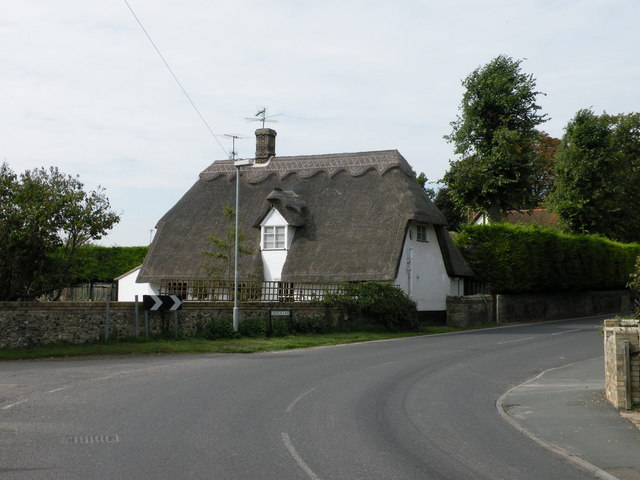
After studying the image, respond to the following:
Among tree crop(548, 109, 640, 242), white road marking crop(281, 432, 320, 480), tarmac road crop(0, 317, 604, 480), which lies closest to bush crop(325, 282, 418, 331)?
tarmac road crop(0, 317, 604, 480)

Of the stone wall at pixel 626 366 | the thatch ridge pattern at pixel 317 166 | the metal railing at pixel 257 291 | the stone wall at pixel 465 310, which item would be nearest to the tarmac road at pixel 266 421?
the stone wall at pixel 626 366

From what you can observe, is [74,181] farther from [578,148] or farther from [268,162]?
[578,148]

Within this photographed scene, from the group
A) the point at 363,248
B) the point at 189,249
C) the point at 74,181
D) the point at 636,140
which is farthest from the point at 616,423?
the point at 636,140

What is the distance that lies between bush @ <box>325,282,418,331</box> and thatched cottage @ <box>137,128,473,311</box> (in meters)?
1.74

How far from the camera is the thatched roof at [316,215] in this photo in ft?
112

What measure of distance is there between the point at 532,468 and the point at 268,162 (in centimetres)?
3634

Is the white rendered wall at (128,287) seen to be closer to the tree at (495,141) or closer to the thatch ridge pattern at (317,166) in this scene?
the thatch ridge pattern at (317,166)

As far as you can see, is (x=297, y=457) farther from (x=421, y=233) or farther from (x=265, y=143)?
(x=265, y=143)

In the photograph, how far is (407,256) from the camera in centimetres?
3453

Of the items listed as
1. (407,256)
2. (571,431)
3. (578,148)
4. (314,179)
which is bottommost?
(571,431)

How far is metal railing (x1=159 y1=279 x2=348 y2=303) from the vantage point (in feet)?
96.7

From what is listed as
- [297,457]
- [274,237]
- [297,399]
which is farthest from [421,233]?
[297,457]

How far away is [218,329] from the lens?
80.2 ft

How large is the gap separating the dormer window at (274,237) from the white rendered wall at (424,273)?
672cm
